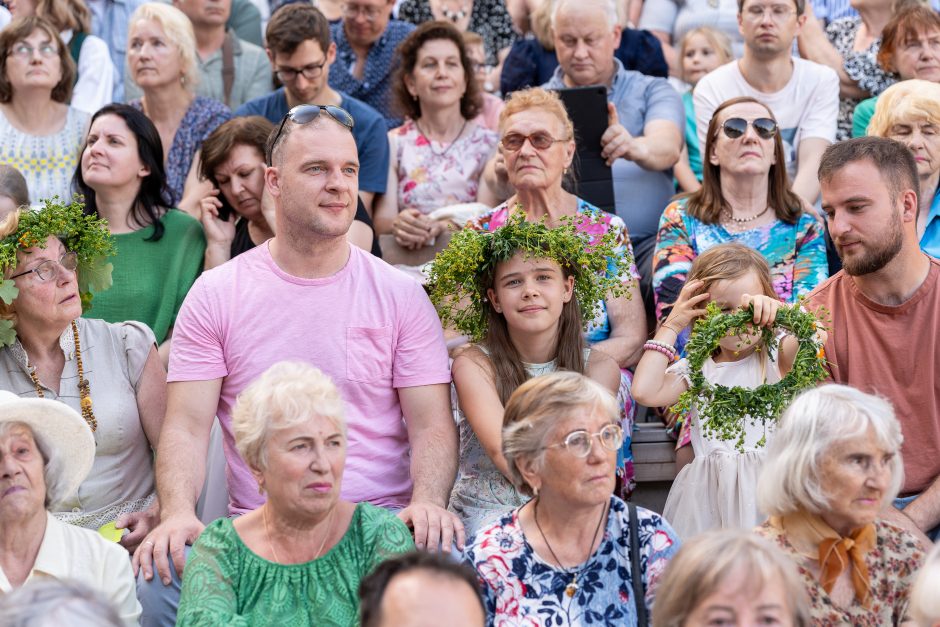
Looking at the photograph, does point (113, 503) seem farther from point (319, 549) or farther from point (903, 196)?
point (903, 196)

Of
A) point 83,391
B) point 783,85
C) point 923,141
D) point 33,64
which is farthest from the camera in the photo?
point 783,85

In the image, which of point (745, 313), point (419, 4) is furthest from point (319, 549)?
point (419, 4)

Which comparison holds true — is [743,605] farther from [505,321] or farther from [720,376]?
[505,321]

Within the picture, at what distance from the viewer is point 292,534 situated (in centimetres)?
378

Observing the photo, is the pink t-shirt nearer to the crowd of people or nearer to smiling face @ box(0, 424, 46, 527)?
the crowd of people

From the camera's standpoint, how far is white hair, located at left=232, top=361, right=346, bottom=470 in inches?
145

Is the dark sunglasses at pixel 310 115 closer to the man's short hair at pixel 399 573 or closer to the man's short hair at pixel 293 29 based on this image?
the man's short hair at pixel 293 29

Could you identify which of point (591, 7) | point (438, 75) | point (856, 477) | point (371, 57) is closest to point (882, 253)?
point (856, 477)

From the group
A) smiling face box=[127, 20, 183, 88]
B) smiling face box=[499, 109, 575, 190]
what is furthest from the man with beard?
smiling face box=[127, 20, 183, 88]

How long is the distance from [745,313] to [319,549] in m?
1.61

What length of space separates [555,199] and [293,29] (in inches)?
65.9

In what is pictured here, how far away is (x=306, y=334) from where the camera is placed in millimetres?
4461

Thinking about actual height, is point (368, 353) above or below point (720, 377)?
above

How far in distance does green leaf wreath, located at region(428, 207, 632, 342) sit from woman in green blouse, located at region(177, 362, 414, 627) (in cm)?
99
